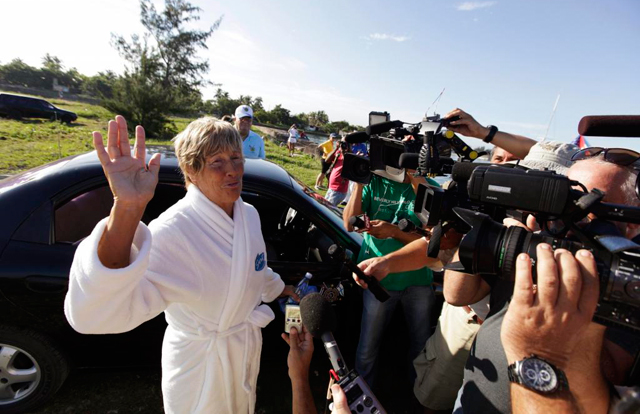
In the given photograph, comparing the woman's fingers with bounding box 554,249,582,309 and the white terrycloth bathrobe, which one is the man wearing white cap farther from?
the woman's fingers with bounding box 554,249,582,309

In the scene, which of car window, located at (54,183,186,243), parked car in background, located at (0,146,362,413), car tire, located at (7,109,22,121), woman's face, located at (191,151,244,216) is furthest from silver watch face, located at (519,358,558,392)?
car tire, located at (7,109,22,121)

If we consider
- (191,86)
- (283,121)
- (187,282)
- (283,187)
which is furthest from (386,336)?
(283,121)

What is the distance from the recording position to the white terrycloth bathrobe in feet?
3.92

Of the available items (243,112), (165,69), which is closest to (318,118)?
(165,69)

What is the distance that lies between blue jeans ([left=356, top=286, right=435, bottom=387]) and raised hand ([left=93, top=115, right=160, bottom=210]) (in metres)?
1.65

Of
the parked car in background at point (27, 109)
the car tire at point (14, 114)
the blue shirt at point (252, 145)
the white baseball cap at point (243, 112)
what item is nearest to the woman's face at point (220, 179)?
the blue shirt at point (252, 145)

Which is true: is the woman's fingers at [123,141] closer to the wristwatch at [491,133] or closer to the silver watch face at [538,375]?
the silver watch face at [538,375]

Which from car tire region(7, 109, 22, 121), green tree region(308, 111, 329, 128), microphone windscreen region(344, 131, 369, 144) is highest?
green tree region(308, 111, 329, 128)

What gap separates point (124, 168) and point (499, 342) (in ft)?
4.97

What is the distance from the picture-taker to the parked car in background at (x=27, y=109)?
20031 millimetres

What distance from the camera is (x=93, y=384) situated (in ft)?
7.57

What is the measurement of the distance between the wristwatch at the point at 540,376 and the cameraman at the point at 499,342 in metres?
0.05

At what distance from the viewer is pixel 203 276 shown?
1294mm

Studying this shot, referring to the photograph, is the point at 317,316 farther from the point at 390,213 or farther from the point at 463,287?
the point at 390,213
